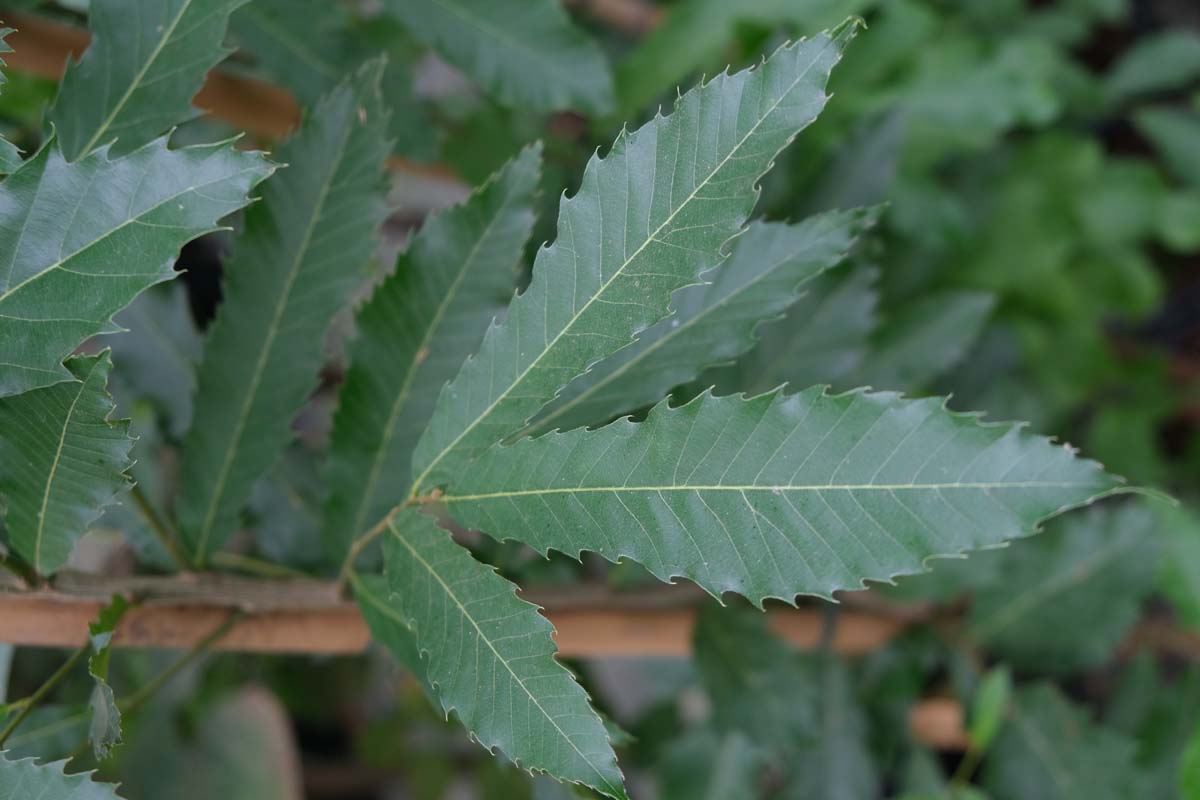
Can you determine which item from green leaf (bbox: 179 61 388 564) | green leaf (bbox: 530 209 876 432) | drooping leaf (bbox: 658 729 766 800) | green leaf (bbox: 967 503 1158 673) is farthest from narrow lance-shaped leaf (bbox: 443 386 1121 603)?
green leaf (bbox: 967 503 1158 673)

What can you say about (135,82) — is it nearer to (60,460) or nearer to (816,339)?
(60,460)

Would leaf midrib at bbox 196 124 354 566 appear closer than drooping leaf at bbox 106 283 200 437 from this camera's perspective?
Yes

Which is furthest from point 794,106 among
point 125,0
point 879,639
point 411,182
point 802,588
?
point 411,182

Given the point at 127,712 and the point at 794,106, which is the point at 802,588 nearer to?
the point at 794,106

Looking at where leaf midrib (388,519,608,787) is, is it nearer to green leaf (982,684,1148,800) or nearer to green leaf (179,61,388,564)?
green leaf (179,61,388,564)

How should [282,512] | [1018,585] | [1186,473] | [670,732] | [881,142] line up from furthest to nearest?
[1186,473] < [670,732] < [1018,585] < [881,142] < [282,512]

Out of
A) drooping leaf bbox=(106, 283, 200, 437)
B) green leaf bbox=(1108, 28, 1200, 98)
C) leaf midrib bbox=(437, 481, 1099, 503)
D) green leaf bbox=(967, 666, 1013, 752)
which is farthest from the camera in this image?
green leaf bbox=(1108, 28, 1200, 98)
